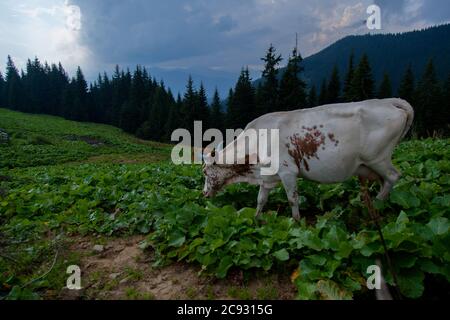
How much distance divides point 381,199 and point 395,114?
157 centimetres

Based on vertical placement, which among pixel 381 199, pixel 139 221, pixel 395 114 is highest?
pixel 395 114

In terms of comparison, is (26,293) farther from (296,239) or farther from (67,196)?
(67,196)

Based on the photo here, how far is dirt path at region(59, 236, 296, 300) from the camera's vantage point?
14.4 feet

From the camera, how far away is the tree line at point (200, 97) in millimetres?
53875

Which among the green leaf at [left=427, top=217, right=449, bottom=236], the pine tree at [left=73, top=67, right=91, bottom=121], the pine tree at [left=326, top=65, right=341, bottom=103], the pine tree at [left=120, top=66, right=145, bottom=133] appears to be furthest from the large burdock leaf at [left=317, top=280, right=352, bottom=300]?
the pine tree at [left=73, top=67, right=91, bottom=121]

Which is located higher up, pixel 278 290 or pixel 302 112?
pixel 302 112

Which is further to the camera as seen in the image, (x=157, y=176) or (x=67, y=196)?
(x=157, y=176)

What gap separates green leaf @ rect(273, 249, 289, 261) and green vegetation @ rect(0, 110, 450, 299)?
2 centimetres

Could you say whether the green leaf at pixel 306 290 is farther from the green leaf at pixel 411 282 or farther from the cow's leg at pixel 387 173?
the cow's leg at pixel 387 173

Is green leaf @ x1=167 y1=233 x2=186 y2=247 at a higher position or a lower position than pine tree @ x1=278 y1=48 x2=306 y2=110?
lower

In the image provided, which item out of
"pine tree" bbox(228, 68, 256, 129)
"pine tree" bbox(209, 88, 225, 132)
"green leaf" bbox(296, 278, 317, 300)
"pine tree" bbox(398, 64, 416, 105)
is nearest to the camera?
"green leaf" bbox(296, 278, 317, 300)

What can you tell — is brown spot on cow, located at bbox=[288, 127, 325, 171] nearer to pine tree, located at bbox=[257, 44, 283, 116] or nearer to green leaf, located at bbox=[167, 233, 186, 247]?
green leaf, located at bbox=[167, 233, 186, 247]

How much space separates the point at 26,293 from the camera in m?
4.25
